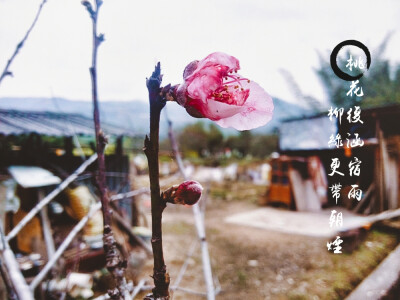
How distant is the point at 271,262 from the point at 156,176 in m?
6.62

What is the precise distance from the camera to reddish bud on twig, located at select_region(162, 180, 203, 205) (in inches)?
21.8

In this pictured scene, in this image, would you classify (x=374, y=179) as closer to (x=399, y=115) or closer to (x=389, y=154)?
(x=389, y=154)

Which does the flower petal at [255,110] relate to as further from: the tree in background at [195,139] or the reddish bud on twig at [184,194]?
the tree in background at [195,139]

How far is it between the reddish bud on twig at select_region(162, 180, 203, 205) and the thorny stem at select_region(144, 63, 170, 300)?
16 millimetres

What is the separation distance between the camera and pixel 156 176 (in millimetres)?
537

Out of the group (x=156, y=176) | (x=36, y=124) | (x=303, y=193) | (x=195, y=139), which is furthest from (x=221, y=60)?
(x=195, y=139)

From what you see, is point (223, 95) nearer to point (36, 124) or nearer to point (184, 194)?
point (184, 194)

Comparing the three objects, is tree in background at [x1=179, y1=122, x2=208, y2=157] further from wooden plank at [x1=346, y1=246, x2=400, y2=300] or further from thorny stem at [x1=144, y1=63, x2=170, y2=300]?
thorny stem at [x1=144, y1=63, x2=170, y2=300]

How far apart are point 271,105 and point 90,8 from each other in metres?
0.60

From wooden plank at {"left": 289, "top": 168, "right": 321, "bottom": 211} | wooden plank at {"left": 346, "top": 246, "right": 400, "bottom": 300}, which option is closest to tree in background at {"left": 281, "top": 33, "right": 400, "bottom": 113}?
wooden plank at {"left": 289, "top": 168, "right": 321, "bottom": 211}

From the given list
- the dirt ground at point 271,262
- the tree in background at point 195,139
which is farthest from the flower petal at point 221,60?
the tree in background at point 195,139

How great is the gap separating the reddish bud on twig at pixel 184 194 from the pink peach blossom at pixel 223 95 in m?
0.13

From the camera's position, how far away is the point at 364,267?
5215 millimetres

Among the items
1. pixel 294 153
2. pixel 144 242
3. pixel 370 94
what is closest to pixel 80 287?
pixel 144 242
